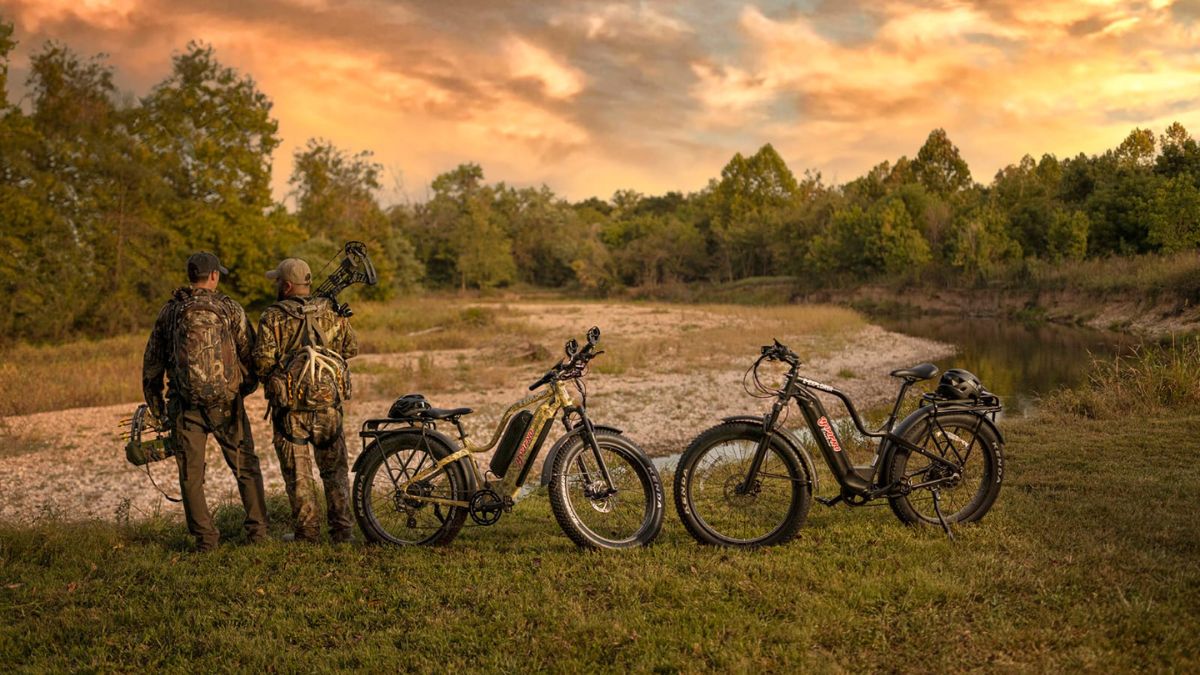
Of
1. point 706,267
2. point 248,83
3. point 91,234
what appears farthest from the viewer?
point 706,267

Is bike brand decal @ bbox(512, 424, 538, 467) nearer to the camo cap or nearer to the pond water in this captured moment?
the camo cap

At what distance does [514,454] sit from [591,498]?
663 millimetres

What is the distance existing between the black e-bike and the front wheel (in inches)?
10.0

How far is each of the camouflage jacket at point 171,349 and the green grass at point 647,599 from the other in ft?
4.15

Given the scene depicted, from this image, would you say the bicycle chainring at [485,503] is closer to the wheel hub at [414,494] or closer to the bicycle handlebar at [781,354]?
the wheel hub at [414,494]

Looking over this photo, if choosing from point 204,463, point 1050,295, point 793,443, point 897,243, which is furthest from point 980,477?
point 897,243

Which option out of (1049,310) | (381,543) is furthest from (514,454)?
(1049,310)

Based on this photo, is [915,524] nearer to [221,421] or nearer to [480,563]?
[480,563]

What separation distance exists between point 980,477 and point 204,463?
20.0 ft

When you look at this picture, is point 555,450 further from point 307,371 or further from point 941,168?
point 941,168

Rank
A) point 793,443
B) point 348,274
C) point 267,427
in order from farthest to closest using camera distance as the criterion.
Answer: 1. point 267,427
2. point 348,274
3. point 793,443

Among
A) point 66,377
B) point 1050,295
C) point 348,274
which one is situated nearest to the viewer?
point 348,274

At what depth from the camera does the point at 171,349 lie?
19.2 ft

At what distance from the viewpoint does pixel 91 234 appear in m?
26.8
